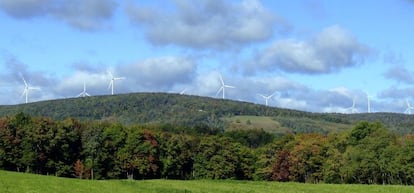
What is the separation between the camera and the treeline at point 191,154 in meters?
111

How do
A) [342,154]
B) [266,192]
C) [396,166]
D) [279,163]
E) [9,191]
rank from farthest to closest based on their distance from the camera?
[279,163], [342,154], [396,166], [266,192], [9,191]

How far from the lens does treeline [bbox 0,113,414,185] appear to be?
111m

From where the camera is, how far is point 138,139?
12288 centimetres

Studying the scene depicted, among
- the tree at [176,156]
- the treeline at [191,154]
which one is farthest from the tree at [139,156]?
the tree at [176,156]

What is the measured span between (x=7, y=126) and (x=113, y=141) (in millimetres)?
21499

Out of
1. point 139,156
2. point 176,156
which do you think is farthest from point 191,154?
point 139,156

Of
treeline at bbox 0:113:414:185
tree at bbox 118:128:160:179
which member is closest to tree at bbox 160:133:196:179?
treeline at bbox 0:113:414:185

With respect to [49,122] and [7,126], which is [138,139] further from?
[7,126]

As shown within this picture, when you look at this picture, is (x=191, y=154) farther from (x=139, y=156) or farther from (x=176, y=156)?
(x=139, y=156)

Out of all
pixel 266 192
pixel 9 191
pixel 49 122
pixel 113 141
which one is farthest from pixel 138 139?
pixel 9 191

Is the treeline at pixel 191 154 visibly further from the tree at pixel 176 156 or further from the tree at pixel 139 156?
the tree at pixel 139 156

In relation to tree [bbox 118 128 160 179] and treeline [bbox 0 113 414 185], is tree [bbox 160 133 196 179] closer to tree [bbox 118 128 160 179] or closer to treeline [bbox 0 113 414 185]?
treeline [bbox 0 113 414 185]

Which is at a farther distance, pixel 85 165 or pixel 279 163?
pixel 279 163

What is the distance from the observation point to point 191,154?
5290 inches
